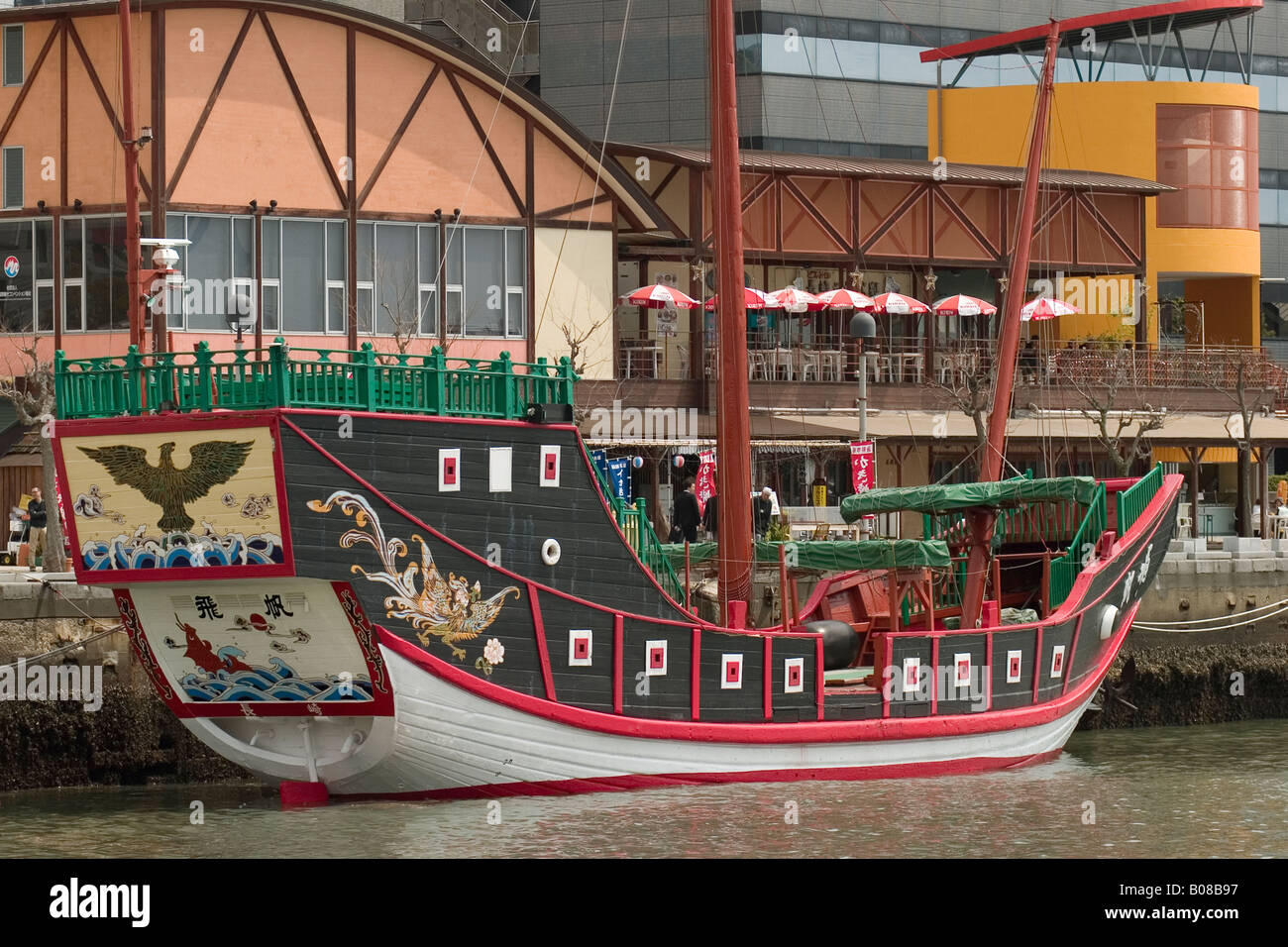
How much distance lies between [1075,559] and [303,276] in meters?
17.0

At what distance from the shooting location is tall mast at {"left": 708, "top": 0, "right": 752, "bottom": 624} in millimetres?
23062

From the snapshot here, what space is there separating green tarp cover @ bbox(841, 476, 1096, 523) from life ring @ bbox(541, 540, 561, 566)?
5.68 metres

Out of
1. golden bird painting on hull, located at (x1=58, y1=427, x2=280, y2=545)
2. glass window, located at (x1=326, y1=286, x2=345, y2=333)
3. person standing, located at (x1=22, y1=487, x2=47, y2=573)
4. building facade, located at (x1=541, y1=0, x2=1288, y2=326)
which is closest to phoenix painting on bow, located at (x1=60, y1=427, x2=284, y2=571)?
golden bird painting on hull, located at (x1=58, y1=427, x2=280, y2=545)

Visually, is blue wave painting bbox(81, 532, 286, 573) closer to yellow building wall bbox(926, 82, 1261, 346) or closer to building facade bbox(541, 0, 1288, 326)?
yellow building wall bbox(926, 82, 1261, 346)

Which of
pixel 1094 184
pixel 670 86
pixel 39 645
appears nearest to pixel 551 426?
pixel 39 645

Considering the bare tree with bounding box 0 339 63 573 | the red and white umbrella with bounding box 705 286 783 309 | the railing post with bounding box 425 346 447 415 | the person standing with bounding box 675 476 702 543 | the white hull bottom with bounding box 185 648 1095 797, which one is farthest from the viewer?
the red and white umbrella with bounding box 705 286 783 309

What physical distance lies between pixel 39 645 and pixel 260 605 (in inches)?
250

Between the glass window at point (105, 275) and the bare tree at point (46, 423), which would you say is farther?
the glass window at point (105, 275)

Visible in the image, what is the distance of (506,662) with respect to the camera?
19.8 metres

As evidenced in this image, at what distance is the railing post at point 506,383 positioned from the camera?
19.7 meters

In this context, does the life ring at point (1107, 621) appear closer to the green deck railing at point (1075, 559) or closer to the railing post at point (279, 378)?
the green deck railing at point (1075, 559)

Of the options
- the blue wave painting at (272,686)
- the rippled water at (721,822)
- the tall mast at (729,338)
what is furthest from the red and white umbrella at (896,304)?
the blue wave painting at (272,686)

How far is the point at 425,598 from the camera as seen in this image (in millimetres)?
19172

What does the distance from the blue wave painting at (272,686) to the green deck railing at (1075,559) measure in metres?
10.4
